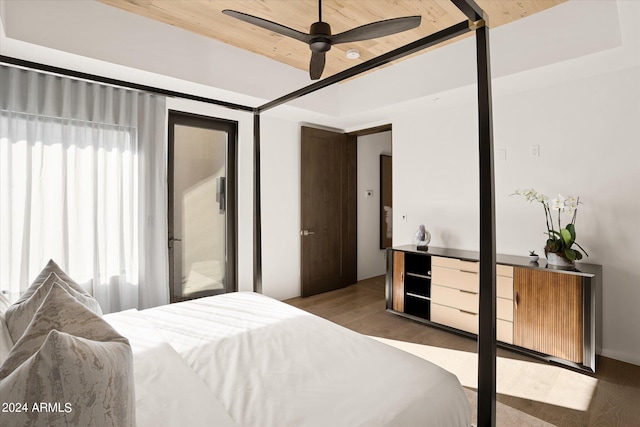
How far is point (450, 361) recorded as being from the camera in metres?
2.69

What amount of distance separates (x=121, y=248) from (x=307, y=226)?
2248mm

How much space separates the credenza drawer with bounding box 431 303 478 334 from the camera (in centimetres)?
313

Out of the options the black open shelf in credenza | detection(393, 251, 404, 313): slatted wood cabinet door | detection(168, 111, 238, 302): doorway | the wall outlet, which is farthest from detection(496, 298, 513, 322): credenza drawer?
detection(168, 111, 238, 302): doorway

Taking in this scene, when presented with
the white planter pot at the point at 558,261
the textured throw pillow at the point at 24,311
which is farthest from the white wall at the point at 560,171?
the textured throw pillow at the point at 24,311

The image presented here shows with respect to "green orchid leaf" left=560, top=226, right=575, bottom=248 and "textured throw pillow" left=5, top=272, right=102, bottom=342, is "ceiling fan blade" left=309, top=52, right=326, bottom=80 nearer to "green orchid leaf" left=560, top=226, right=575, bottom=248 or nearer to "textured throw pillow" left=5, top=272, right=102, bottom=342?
"textured throw pillow" left=5, top=272, right=102, bottom=342

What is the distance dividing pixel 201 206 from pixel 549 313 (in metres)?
3.42

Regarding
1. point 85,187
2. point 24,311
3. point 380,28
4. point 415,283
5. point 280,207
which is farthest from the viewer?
point 280,207

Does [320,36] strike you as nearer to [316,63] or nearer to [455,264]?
[316,63]

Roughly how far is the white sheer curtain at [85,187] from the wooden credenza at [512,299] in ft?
8.35

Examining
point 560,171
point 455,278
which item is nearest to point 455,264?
point 455,278

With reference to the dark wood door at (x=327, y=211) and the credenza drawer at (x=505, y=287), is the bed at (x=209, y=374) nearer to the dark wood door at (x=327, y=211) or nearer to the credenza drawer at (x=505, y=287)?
the credenza drawer at (x=505, y=287)

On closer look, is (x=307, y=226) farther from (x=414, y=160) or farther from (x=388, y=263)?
(x=414, y=160)

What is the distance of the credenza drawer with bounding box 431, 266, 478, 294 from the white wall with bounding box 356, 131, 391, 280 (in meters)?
2.04

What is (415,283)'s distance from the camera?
3707 millimetres
